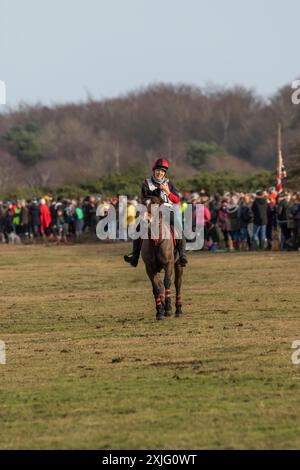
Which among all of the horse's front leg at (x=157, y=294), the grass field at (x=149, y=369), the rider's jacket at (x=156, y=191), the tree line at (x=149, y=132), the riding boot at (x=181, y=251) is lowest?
the grass field at (x=149, y=369)

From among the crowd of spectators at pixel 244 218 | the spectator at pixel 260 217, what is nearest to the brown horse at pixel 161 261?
the crowd of spectators at pixel 244 218

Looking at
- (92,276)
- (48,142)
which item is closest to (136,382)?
(92,276)

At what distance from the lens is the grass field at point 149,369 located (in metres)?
10.2

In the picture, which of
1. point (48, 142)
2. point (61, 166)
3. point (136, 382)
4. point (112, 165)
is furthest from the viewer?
point (48, 142)

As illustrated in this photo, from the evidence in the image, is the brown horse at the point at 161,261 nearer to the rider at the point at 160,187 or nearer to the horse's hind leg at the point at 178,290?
the horse's hind leg at the point at 178,290

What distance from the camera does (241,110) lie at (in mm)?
115250

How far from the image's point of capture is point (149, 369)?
44.8 feet

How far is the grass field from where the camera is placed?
400 inches

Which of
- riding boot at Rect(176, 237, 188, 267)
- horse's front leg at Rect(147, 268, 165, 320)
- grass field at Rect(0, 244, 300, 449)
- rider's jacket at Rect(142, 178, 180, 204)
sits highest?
rider's jacket at Rect(142, 178, 180, 204)

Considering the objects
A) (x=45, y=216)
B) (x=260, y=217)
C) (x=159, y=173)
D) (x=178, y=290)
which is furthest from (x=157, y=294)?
(x=45, y=216)

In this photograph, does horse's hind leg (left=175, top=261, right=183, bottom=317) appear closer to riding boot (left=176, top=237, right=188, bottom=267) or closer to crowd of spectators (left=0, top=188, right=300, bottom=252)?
riding boot (left=176, top=237, right=188, bottom=267)

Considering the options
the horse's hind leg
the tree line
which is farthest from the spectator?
the tree line

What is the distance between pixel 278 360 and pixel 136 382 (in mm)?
1876
